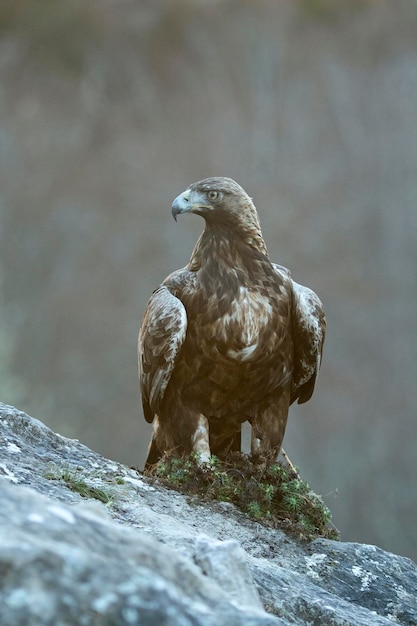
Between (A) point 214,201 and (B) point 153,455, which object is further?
(B) point 153,455

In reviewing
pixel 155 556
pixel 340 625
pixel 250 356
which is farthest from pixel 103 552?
pixel 250 356

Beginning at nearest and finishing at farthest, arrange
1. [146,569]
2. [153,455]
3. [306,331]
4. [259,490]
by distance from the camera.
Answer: [146,569] → [259,490] → [306,331] → [153,455]

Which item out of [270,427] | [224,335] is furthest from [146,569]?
[270,427]

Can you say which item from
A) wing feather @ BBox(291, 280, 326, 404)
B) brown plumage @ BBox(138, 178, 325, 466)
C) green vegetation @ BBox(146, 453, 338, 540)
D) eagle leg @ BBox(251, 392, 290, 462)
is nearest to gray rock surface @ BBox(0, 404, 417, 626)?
green vegetation @ BBox(146, 453, 338, 540)

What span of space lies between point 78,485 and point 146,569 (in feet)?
5.85

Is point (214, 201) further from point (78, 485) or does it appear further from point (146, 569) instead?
point (146, 569)

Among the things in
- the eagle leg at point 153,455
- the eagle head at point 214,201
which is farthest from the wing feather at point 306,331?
the eagle leg at point 153,455

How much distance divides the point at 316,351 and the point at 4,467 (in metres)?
1.99

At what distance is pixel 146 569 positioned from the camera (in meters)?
1.31

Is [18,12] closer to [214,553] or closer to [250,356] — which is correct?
[250,356]

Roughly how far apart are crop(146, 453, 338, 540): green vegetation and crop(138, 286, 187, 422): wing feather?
0.51 meters

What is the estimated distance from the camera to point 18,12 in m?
10.2

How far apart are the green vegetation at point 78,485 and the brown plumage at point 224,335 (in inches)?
45.4

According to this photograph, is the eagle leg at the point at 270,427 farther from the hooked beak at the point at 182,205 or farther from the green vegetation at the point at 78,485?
the green vegetation at the point at 78,485
